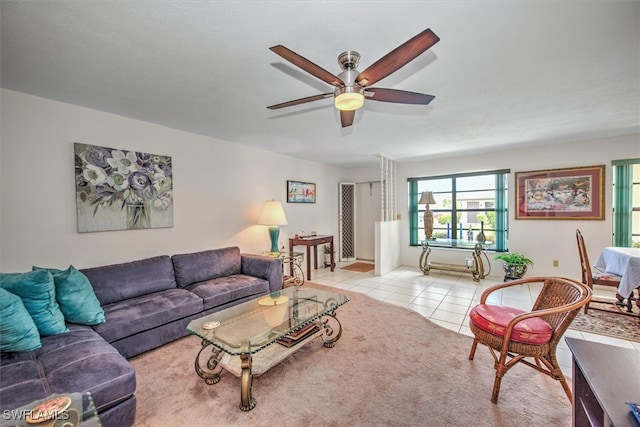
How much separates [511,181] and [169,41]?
17.6ft

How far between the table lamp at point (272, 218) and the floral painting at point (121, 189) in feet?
4.26

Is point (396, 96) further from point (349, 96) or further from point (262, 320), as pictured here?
point (262, 320)

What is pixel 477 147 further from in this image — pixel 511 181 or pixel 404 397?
pixel 404 397

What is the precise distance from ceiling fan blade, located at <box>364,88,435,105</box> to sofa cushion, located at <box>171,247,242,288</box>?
2.71 metres

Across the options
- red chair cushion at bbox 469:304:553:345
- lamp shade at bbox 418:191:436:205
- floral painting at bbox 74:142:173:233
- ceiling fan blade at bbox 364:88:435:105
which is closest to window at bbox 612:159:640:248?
lamp shade at bbox 418:191:436:205

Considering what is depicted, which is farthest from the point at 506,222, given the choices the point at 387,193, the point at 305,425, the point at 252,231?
the point at 305,425

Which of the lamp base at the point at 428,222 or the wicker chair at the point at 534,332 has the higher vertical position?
the lamp base at the point at 428,222

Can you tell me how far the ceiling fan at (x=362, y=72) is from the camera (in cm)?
127

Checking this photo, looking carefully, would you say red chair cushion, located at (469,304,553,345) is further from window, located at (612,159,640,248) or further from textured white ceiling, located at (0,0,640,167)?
window, located at (612,159,640,248)

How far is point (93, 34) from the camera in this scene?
1581 millimetres

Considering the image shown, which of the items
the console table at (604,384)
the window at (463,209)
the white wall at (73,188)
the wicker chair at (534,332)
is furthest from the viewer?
the window at (463,209)

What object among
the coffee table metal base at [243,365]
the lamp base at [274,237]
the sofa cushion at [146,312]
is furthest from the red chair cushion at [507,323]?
the lamp base at [274,237]

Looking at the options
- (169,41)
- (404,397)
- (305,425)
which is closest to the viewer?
(305,425)

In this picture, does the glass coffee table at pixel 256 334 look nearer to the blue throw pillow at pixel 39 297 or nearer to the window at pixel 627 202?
the blue throw pillow at pixel 39 297
